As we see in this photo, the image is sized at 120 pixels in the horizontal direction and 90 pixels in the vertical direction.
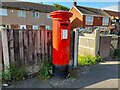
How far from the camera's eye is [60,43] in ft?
16.4

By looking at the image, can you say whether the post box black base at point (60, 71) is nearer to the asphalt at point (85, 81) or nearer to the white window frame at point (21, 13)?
the asphalt at point (85, 81)

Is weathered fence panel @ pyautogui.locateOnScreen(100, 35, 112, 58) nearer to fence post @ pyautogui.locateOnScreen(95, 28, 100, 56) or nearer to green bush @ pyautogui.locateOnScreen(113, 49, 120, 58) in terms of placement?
fence post @ pyautogui.locateOnScreen(95, 28, 100, 56)

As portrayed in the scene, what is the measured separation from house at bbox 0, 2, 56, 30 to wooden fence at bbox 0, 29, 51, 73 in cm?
2052

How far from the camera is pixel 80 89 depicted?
438cm

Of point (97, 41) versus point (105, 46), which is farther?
point (105, 46)

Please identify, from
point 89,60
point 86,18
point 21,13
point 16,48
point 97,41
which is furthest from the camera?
point 86,18

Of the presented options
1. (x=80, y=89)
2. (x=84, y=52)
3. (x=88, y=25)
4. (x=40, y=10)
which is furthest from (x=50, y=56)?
(x=88, y=25)

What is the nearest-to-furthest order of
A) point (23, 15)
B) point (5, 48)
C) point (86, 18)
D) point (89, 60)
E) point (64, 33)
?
1. point (5, 48)
2. point (64, 33)
3. point (89, 60)
4. point (23, 15)
5. point (86, 18)

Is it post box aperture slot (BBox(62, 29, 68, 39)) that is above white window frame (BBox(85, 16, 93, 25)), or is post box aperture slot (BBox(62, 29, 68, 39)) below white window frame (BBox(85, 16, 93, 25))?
below

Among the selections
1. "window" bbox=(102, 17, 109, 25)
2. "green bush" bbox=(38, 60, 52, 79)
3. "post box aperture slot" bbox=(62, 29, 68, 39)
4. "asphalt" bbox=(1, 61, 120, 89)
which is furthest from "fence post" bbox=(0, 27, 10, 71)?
"window" bbox=(102, 17, 109, 25)

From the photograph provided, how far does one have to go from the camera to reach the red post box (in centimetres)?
493

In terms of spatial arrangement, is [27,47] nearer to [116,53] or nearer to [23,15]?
[116,53]

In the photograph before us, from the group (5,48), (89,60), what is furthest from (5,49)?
(89,60)

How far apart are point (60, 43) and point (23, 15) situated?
24040 mm
